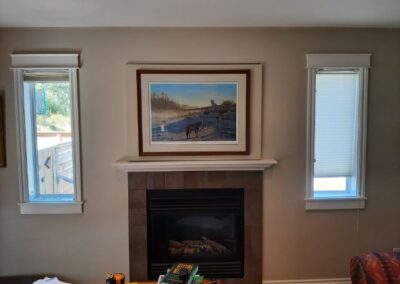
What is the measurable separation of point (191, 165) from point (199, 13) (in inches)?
48.4

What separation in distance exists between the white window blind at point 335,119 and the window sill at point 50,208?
2.20m

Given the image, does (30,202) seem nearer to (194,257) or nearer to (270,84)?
(194,257)

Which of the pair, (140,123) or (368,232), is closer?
(140,123)

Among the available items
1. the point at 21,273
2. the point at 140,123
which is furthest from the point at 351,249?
the point at 21,273

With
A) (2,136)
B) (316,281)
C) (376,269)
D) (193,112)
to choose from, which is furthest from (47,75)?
(316,281)

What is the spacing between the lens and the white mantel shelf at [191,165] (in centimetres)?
286

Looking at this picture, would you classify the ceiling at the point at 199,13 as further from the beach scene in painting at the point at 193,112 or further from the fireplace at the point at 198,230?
the fireplace at the point at 198,230

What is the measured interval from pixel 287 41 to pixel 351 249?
2.02m

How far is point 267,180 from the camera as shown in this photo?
3035 mm

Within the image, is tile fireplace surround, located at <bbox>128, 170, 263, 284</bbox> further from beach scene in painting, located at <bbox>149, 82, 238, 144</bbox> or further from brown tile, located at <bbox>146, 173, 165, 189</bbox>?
beach scene in painting, located at <bbox>149, 82, 238, 144</bbox>

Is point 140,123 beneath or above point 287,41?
beneath

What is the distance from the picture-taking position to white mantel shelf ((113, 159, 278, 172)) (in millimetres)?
2861

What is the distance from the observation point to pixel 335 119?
3027mm

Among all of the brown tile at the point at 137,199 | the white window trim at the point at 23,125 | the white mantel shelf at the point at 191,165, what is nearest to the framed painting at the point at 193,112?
the white mantel shelf at the point at 191,165
